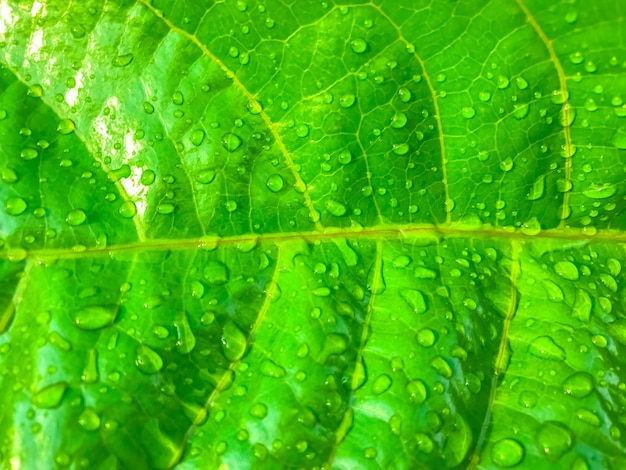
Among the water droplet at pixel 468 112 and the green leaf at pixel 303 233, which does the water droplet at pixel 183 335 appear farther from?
the water droplet at pixel 468 112

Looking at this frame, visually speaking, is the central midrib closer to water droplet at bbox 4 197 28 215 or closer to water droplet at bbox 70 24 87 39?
water droplet at bbox 4 197 28 215

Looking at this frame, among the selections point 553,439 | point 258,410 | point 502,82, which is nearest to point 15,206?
point 258,410

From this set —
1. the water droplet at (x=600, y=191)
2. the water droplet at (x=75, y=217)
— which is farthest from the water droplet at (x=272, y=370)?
the water droplet at (x=600, y=191)

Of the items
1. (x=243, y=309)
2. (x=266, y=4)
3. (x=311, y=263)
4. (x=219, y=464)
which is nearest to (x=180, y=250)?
(x=243, y=309)

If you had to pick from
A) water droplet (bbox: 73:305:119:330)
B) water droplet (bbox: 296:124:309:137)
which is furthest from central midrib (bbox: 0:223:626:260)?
water droplet (bbox: 296:124:309:137)

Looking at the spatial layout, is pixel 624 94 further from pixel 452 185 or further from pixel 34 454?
pixel 34 454

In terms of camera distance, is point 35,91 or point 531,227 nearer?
point 35,91

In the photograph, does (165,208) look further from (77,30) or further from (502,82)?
(502,82)

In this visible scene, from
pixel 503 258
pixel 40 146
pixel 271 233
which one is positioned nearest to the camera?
pixel 40 146
